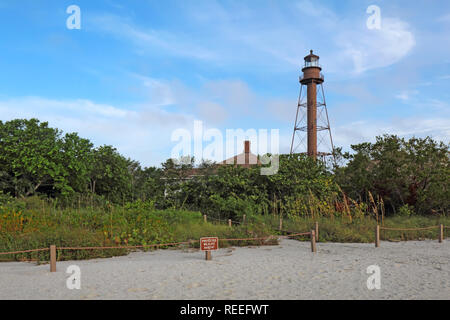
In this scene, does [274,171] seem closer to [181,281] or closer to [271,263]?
[271,263]

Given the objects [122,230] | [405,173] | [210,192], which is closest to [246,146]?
[210,192]

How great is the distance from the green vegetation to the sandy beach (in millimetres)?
1925

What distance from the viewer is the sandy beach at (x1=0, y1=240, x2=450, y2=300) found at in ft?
22.1

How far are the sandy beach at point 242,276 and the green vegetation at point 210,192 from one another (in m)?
1.93

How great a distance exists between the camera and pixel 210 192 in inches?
832

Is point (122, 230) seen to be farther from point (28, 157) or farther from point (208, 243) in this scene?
point (28, 157)

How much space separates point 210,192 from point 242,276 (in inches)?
518

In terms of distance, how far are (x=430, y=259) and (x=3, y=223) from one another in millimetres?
11839

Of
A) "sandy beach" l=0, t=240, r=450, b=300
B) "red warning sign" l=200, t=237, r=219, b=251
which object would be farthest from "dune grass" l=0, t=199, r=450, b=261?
"red warning sign" l=200, t=237, r=219, b=251

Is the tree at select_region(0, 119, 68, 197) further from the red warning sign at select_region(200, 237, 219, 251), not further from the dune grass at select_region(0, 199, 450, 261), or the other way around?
the red warning sign at select_region(200, 237, 219, 251)

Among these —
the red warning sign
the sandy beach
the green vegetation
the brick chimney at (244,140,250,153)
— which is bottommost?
the sandy beach

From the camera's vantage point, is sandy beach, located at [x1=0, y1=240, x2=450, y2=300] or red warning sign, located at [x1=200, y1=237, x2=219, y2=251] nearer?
sandy beach, located at [x1=0, y1=240, x2=450, y2=300]
